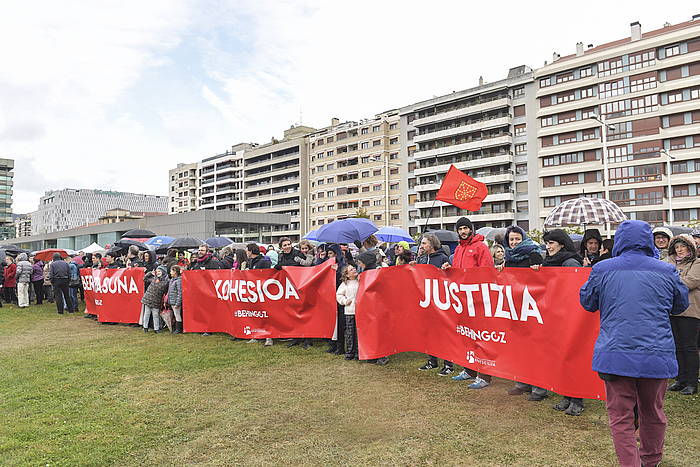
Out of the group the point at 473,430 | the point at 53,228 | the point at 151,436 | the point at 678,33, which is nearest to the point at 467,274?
the point at 473,430

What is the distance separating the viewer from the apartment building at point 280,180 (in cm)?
9619

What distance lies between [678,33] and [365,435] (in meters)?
62.3

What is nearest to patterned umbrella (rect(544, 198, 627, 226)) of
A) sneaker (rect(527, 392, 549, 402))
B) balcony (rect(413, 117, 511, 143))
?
sneaker (rect(527, 392, 549, 402))

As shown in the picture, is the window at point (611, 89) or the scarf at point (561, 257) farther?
the window at point (611, 89)

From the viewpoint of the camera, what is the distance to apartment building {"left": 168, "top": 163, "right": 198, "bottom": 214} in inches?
4830

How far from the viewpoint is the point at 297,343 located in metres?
10.2

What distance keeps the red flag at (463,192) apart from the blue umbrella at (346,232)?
195cm

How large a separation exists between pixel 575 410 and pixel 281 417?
10.6ft

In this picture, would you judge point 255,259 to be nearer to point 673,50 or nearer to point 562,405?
point 562,405

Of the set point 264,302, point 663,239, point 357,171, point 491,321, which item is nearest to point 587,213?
point 663,239

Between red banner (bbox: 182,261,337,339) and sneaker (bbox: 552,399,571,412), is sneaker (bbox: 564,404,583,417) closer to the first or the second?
sneaker (bbox: 552,399,571,412)

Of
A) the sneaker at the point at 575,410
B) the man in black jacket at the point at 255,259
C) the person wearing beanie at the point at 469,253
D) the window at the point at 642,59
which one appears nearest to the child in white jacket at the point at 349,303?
the person wearing beanie at the point at 469,253

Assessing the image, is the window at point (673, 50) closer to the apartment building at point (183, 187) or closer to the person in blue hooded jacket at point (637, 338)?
the person in blue hooded jacket at point (637, 338)

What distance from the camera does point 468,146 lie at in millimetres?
70625
